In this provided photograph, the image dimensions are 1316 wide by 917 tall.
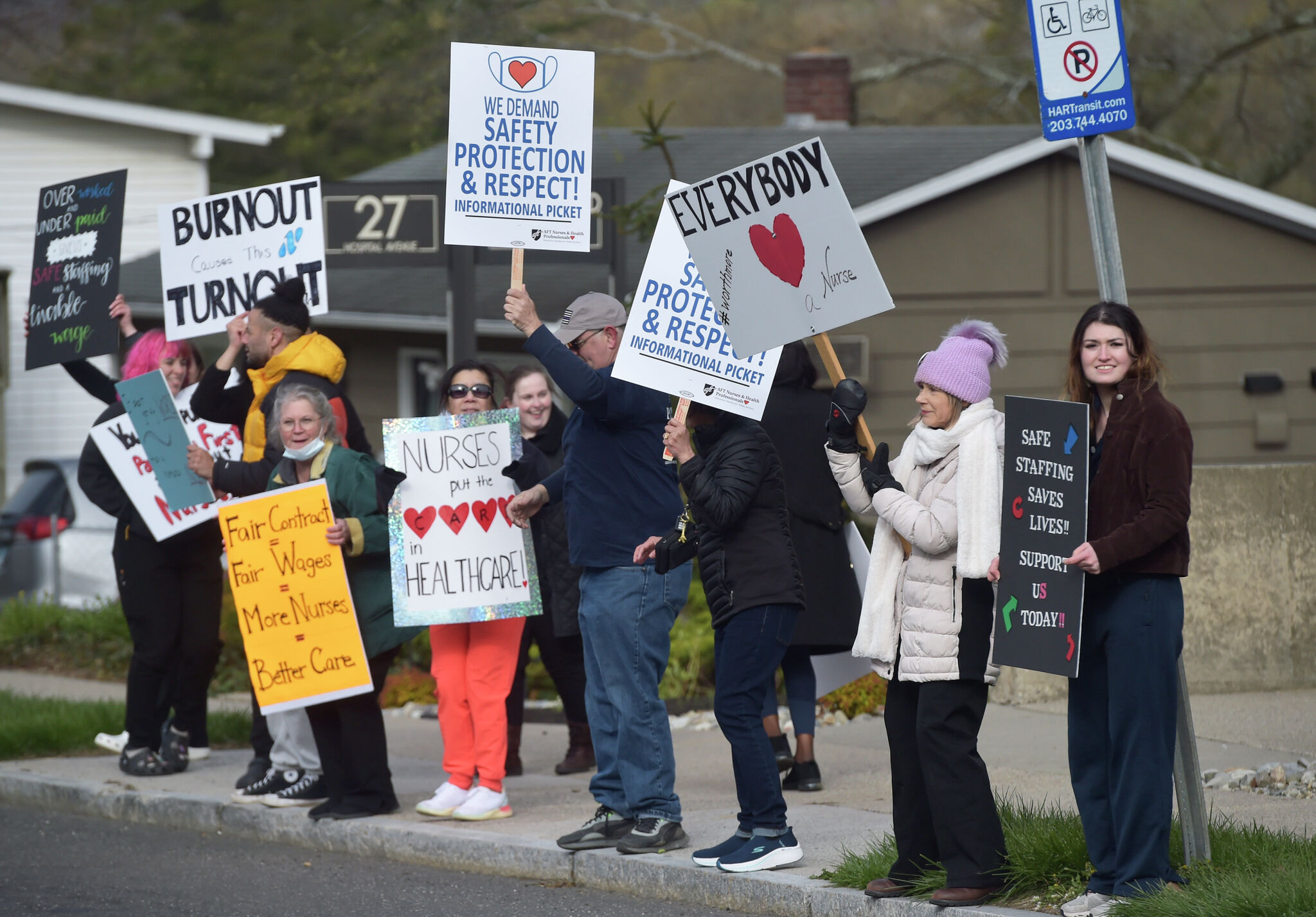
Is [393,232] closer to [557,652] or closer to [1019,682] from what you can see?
[557,652]

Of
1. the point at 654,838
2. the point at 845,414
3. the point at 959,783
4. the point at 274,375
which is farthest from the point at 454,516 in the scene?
the point at 959,783

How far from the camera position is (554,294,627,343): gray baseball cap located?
248 inches

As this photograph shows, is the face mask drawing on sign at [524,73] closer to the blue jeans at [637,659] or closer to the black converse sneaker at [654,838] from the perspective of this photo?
the blue jeans at [637,659]

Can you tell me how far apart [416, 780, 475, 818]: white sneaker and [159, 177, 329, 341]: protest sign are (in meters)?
2.39

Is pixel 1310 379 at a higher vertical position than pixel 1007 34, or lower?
lower

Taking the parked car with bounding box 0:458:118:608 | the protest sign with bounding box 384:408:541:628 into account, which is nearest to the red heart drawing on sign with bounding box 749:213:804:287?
the protest sign with bounding box 384:408:541:628

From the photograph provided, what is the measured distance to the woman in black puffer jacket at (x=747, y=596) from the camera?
229 inches

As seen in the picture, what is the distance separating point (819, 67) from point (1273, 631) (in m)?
11.7

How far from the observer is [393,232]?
34.4 feet

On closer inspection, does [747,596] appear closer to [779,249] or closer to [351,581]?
[779,249]

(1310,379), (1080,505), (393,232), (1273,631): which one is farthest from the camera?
(1310,379)

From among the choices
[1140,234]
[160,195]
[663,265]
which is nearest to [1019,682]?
[663,265]

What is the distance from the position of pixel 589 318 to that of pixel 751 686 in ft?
5.12

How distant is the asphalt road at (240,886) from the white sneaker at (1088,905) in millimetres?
1335
